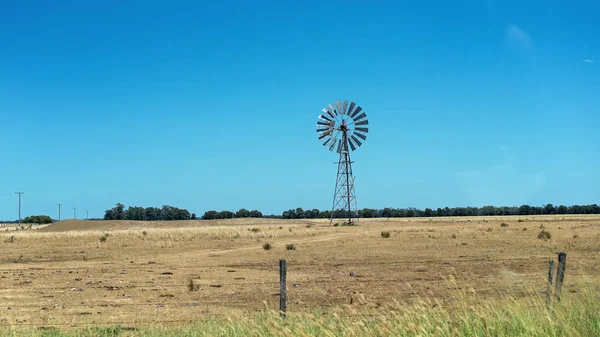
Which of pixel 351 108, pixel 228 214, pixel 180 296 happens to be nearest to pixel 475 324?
pixel 180 296

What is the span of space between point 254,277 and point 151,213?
569 ft

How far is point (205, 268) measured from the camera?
26203 millimetres

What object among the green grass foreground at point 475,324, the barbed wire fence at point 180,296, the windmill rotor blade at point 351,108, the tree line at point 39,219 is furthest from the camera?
the tree line at point 39,219

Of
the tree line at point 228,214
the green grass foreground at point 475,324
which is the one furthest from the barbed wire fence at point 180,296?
the tree line at point 228,214

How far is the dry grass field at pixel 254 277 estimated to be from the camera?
15.1 metres

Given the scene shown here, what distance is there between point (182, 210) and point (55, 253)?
495 feet

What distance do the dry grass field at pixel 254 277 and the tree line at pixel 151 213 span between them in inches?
5518

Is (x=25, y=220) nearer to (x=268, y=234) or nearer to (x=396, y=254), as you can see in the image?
(x=268, y=234)

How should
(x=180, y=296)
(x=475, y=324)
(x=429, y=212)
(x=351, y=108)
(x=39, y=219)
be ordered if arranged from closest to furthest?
(x=475, y=324) < (x=180, y=296) < (x=351, y=108) < (x=39, y=219) < (x=429, y=212)

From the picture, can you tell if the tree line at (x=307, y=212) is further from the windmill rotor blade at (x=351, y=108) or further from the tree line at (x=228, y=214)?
the windmill rotor blade at (x=351, y=108)

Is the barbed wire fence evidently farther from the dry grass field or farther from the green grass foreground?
the green grass foreground

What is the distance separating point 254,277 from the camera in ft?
74.7

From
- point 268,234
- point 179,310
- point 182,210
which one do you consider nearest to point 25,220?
point 182,210

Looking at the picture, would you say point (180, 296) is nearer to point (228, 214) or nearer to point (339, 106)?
point (339, 106)
